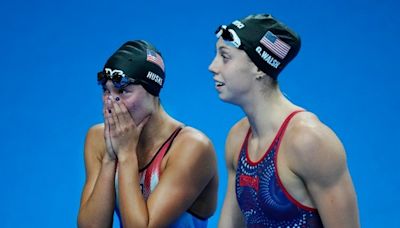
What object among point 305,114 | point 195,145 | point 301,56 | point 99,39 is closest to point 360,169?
point 301,56

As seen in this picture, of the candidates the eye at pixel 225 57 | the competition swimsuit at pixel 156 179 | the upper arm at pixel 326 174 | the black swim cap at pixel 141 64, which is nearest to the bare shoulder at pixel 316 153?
the upper arm at pixel 326 174

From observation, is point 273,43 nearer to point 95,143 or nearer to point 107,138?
point 107,138

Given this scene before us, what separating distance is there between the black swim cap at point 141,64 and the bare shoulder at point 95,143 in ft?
1.28

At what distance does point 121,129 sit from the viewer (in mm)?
4066

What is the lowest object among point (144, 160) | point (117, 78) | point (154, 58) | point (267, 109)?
point (144, 160)

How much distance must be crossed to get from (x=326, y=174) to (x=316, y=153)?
89 millimetres

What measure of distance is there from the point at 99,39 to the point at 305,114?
3.91 metres

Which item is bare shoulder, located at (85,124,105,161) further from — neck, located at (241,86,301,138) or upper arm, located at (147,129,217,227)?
neck, located at (241,86,301,138)

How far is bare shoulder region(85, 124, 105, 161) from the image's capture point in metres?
4.37

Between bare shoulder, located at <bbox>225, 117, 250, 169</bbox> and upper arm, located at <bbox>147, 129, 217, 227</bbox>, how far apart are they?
21cm

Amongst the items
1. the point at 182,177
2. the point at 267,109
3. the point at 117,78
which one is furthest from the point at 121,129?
the point at 267,109

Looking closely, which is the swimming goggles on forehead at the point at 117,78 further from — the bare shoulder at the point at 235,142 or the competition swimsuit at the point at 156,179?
the bare shoulder at the point at 235,142

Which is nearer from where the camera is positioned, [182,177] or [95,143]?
[182,177]

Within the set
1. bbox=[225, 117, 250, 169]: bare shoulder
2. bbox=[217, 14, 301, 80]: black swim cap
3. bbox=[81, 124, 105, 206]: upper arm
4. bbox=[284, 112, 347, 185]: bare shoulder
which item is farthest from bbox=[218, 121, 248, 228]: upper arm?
bbox=[81, 124, 105, 206]: upper arm
